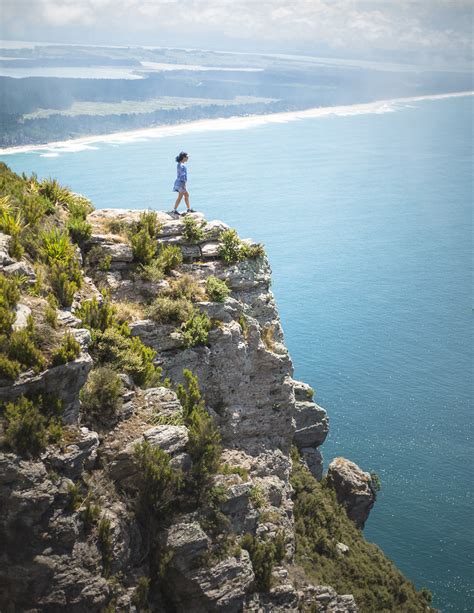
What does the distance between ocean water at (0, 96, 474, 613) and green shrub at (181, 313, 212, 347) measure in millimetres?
30547

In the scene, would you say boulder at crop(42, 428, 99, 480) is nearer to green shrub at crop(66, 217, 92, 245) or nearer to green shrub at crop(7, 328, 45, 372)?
green shrub at crop(7, 328, 45, 372)

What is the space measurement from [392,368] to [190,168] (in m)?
88.7

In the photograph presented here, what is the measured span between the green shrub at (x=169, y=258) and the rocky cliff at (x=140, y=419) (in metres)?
0.07

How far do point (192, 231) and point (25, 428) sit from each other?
1125 centimetres

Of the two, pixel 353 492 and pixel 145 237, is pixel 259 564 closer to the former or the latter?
pixel 145 237

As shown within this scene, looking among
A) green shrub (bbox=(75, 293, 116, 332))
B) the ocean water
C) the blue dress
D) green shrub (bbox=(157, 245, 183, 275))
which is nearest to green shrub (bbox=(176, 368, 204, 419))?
green shrub (bbox=(75, 293, 116, 332))

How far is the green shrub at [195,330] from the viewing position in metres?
18.3

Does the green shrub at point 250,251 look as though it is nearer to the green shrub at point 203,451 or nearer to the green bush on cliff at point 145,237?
the green bush on cliff at point 145,237

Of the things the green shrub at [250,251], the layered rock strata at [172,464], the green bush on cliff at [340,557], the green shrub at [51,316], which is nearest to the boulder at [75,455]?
the layered rock strata at [172,464]

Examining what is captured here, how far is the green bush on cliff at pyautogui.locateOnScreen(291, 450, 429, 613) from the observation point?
25031 mm

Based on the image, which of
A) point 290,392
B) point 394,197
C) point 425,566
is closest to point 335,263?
point 394,197

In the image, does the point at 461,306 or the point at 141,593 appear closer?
the point at 141,593

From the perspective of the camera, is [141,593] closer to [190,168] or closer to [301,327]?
[301,327]

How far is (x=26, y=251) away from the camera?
54.5 ft
